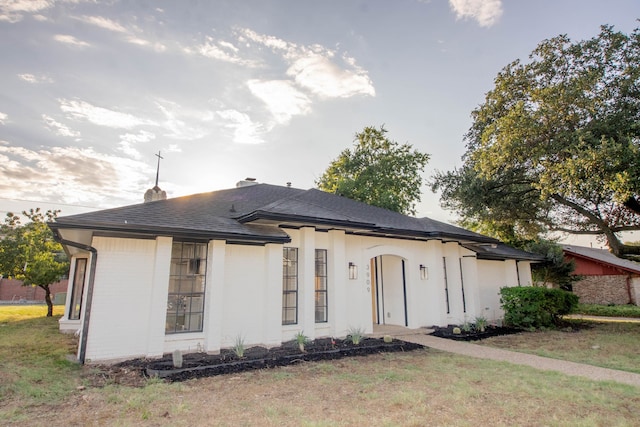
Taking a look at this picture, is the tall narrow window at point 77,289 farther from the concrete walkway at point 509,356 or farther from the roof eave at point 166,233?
the concrete walkway at point 509,356

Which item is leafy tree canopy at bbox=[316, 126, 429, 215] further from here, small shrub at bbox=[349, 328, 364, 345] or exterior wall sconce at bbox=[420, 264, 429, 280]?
small shrub at bbox=[349, 328, 364, 345]

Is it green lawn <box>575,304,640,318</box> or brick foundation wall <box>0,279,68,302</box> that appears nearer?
green lawn <box>575,304,640,318</box>

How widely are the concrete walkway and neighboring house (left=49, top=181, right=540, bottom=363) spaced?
105cm

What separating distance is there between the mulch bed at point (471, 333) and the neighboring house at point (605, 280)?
49.2 feet

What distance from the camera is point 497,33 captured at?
36.8 ft

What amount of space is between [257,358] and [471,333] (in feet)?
24.7

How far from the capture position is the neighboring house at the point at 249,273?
7.06m

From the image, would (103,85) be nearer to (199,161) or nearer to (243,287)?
(199,161)

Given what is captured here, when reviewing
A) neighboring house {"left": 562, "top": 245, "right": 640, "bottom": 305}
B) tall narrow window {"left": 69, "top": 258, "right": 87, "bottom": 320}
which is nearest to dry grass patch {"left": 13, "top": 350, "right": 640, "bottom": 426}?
tall narrow window {"left": 69, "top": 258, "right": 87, "bottom": 320}

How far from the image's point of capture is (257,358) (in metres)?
7.19

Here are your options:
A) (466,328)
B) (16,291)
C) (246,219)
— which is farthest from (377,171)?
(16,291)

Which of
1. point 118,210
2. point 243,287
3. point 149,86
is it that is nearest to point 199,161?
point 149,86

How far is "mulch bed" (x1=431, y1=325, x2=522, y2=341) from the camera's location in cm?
1029

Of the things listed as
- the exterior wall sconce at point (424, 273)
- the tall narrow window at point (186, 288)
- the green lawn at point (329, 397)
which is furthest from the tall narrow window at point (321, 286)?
the exterior wall sconce at point (424, 273)
